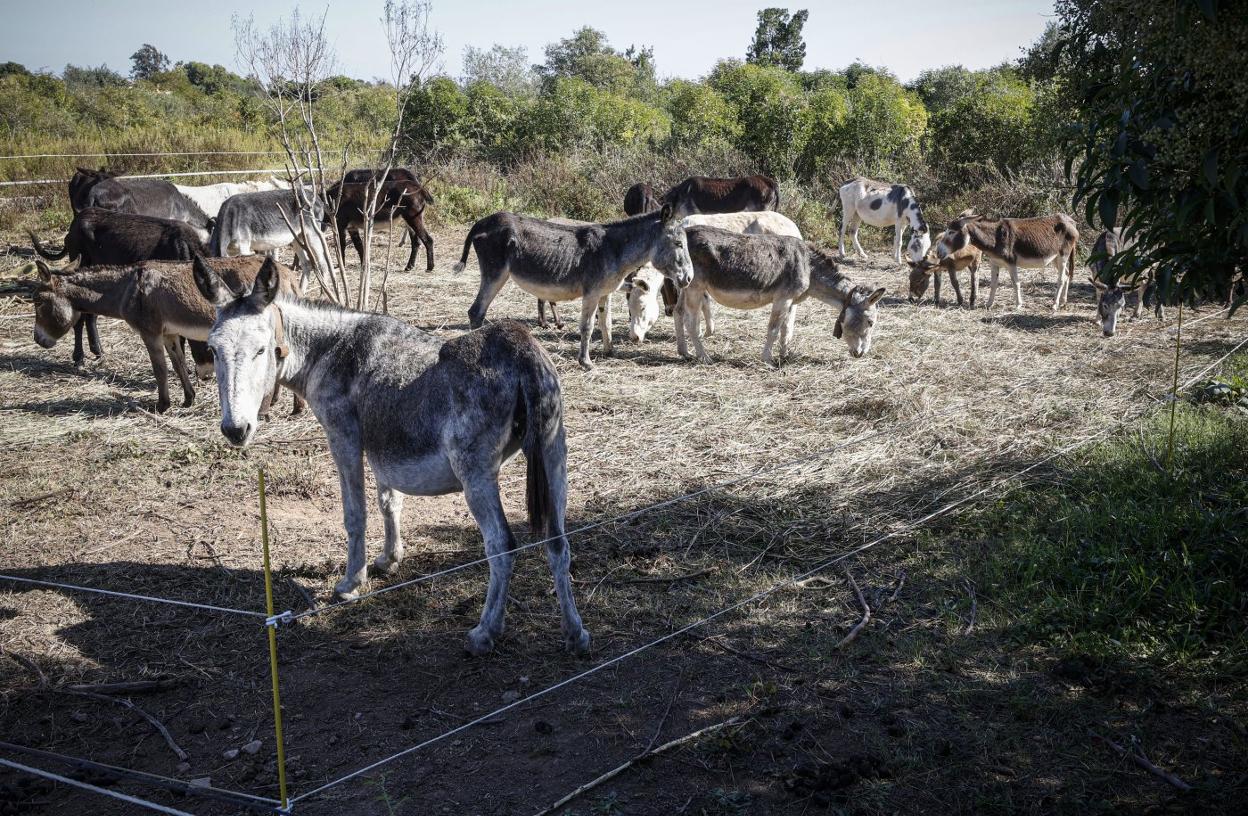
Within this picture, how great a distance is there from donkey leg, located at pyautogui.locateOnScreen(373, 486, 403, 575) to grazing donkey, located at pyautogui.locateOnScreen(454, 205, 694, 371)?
5.33 metres

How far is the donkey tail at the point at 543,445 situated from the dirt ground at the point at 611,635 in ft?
2.76

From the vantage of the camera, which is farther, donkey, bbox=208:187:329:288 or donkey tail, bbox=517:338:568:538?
donkey, bbox=208:187:329:288

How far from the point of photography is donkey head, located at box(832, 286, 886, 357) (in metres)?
11.2

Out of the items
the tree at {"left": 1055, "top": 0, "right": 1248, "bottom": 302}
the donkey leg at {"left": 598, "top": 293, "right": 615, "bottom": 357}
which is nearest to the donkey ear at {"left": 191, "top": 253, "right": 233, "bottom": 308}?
the tree at {"left": 1055, "top": 0, "right": 1248, "bottom": 302}

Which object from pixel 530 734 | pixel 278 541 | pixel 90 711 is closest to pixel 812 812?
pixel 530 734

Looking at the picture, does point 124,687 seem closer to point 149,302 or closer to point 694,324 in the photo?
point 149,302

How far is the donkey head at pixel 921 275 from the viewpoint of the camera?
14719 millimetres

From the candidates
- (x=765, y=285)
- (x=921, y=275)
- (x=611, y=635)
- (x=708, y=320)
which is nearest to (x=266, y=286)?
(x=611, y=635)

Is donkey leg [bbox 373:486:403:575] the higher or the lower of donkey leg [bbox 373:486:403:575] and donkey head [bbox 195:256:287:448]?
the lower

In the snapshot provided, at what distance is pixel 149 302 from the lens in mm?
9102

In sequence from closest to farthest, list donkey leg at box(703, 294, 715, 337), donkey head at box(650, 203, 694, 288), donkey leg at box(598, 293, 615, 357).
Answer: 1. donkey head at box(650, 203, 694, 288)
2. donkey leg at box(598, 293, 615, 357)
3. donkey leg at box(703, 294, 715, 337)

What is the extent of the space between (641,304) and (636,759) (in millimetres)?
8851

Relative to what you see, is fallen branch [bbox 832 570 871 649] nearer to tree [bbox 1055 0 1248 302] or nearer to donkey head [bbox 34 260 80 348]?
tree [bbox 1055 0 1248 302]

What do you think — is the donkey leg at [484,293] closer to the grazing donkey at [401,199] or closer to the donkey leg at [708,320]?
the donkey leg at [708,320]
